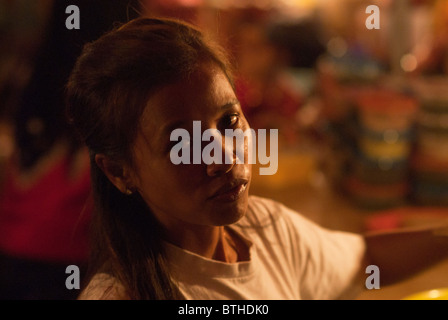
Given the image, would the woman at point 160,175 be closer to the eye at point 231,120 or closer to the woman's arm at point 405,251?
the eye at point 231,120

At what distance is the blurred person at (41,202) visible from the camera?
2.61ft

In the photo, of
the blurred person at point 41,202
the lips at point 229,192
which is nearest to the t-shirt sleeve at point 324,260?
the lips at point 229,192

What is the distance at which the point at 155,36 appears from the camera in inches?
18.6

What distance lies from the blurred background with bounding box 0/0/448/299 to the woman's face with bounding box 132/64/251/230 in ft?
0.27

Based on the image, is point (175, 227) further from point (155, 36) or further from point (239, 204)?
point (155, 36)

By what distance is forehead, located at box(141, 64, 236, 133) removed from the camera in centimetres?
46

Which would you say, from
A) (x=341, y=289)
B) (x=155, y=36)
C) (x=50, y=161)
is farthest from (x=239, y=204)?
(x=50, y=161)

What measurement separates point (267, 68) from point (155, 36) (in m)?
1.19

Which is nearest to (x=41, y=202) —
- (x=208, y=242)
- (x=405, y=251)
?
(x=208, y=242)

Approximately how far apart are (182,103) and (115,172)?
110 mm

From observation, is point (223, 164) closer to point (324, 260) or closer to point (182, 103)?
point (182, 103)

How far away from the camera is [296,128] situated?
5.16ft

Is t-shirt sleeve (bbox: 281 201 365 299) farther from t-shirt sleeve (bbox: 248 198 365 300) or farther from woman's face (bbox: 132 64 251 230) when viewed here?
woman's face (bbox: 132 64 251 230)

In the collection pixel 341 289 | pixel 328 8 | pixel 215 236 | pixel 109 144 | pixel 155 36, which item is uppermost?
pixel 328 8
